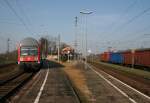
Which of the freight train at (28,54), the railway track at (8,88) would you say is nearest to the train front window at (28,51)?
the freight train at (28,54)

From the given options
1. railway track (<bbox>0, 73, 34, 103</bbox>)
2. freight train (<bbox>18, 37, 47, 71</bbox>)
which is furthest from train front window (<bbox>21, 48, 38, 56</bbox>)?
railway track (<bbox>0, 73, 34, 103</bbox>)

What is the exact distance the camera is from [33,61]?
105 feet

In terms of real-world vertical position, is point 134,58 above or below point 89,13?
below

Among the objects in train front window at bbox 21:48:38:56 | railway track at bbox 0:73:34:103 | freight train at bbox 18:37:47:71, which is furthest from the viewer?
train front window at bbox 21:48:38:56

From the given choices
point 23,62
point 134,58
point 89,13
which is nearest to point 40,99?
point 23,62

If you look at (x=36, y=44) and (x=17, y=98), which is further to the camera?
(x=36, y=44)

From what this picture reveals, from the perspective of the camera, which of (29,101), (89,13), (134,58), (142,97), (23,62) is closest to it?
(29,101)

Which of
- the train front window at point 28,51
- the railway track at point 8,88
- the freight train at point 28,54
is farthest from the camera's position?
the train front window at point 28,51

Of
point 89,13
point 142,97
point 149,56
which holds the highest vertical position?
point 89,13

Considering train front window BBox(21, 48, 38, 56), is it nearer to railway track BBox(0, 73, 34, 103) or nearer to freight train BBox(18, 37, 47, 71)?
freight train BBox(18, 37, 47, 71)

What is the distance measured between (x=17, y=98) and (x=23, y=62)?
18689mm

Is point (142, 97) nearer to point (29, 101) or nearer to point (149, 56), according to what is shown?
point (29, 101)

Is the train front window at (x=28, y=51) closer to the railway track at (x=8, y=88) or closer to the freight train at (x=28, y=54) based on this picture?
the freight train at (x=28, y=54)

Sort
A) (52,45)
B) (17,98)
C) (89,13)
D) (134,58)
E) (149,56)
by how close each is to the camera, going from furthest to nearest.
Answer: (52,45) → (134,58) → (89,13) → (149,56) → (17,98)
